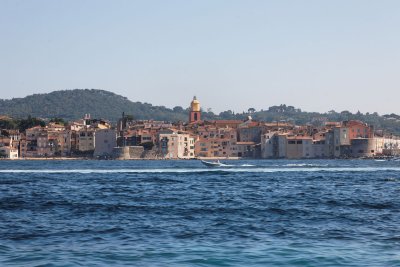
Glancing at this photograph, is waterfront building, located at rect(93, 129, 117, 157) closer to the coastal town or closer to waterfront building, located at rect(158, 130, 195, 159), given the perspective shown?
the coastal town

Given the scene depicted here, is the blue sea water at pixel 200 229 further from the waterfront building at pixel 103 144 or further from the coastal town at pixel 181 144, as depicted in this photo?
the waterfront building at pixel 103 144

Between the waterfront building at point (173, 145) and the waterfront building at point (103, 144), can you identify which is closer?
the waterfront building at point (173, 145)

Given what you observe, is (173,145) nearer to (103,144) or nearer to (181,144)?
(181,144)

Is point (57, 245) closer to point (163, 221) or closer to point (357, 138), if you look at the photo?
point (163, 221)

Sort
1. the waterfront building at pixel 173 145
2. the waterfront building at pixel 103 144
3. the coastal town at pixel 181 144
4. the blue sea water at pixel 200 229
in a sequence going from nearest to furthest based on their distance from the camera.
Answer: the blue sea water at pixel 200 229, the waterfront building at pixel 173 145, the coastal town at pixel 181 144, the waterfront building at pixel 103 144

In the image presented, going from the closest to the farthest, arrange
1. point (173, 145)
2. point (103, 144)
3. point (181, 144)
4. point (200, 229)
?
point (200, 229), point (173, 145), point (103, 144), point (181, 144)

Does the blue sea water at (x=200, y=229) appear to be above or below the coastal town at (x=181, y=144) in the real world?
below

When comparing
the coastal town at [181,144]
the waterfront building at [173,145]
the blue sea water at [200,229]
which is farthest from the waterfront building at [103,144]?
the blue sea water at [200,229]

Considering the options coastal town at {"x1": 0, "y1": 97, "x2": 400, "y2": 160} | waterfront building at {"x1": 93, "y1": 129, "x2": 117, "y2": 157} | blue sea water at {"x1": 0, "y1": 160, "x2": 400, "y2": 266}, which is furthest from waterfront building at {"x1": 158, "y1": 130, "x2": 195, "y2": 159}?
blue sea water at {"x1": 0, "y1": 160, "x2": 400, "y2": 266}

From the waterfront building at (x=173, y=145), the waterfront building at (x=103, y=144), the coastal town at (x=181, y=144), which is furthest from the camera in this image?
the waterfront building at (x=103, y=144)

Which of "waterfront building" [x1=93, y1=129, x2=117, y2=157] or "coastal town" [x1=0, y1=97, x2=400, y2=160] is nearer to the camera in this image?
"coastal town" [x1=0, y1=97, x2=400, y2=160]

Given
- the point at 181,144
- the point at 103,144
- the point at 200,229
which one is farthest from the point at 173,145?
the point at 200,229

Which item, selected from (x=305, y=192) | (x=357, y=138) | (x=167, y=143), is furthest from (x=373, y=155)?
(x=305, y=192)

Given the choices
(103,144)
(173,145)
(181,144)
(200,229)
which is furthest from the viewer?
(181,144)
